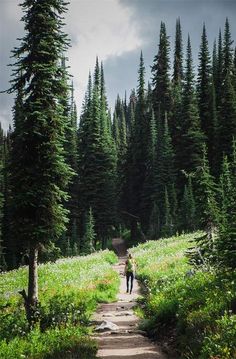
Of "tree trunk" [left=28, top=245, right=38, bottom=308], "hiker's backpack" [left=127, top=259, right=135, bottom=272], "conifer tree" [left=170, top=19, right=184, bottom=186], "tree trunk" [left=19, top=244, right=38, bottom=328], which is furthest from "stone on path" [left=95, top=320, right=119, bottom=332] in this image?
"conifer tree" [left=170, top=19, right=184, bottom=186]

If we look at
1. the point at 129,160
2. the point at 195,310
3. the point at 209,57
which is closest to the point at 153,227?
the point at 129,160

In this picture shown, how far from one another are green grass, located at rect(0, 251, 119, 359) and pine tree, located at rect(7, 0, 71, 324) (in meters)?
1.56

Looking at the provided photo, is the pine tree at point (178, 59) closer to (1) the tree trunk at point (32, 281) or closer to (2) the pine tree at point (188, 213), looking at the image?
(2) the pine tree at point (188, 213)

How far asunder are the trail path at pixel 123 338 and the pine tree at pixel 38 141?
3295 mm

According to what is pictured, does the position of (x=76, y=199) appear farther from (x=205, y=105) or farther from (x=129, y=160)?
(x=205, y=105)

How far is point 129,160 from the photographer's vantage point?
77.6m

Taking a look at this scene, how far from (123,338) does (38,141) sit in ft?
26.8

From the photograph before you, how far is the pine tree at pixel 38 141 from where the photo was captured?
53.1 ft

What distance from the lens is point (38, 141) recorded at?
1662cm

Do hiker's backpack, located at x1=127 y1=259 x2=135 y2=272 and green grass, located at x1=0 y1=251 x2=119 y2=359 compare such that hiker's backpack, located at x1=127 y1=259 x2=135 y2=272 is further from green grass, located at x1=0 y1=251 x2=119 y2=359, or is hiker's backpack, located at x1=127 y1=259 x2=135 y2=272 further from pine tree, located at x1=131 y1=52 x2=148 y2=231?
pine tree, located at x1=131 y1=52 x2=148 y2=231

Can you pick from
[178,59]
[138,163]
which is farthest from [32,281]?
[178,59]

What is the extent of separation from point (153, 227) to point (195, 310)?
165ft

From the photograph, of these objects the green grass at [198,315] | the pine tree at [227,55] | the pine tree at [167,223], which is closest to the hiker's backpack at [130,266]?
the green grass at [198,315]

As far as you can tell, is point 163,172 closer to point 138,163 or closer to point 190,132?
point 190,132
